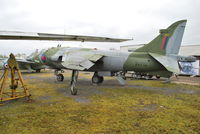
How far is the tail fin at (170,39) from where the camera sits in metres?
8.96

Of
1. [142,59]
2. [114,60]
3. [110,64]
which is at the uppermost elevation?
[142,59]

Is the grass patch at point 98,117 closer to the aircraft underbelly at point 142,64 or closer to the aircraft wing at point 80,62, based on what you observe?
the aircraft wing at point 80,62

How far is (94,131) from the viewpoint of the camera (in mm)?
4258

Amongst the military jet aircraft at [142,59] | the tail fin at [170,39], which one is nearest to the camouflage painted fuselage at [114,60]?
the military jet aircraft at [142,59]

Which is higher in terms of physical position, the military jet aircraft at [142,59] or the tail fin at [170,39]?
the tail fin at [170,39]

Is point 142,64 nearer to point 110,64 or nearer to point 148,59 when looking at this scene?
point 148,59

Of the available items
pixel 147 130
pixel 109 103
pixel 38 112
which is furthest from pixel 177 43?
pixel 38 112

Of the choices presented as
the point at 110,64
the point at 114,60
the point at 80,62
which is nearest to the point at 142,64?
the point at 114,60

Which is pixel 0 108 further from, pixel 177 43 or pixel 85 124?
pixel 177 43

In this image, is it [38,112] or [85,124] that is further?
[38,112]

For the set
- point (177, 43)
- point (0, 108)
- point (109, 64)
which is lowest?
point (0, 108)

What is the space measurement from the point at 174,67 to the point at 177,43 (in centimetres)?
181

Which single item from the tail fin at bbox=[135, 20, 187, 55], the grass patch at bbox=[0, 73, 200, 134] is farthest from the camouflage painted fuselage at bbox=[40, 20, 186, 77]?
the grass patch at bbox=[0, 73, 200, 134]

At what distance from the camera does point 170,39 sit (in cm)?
916
